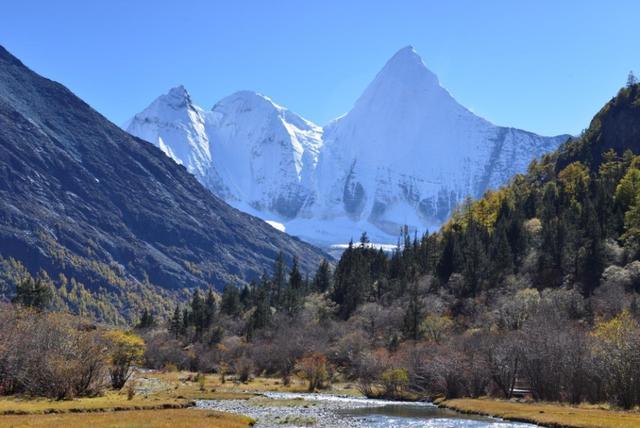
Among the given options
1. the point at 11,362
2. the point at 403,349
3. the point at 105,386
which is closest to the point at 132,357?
the point at 105,386

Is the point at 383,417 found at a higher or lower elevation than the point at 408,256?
lower

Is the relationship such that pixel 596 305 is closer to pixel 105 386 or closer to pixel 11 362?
pixel 105 386

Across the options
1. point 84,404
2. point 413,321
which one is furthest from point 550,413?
point 413,321

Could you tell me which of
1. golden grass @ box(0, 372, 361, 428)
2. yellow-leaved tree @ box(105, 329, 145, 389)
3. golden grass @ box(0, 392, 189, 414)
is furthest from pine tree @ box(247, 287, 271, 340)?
golden grass @ box(0, 392, 189, 414)

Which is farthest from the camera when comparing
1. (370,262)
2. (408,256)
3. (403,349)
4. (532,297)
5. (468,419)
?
(370,262)

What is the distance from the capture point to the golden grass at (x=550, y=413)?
52.1 m

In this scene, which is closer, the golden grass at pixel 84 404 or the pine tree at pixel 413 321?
the golden grass at pixel 84 404

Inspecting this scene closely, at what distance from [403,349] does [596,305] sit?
31.6m

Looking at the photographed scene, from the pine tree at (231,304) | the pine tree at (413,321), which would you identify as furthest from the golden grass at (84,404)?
the pine tree at (231,304)

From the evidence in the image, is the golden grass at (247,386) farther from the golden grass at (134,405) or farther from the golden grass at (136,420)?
the golden grass at (136,420)

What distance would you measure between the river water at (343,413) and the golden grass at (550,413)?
1516mm

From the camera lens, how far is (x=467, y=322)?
123m

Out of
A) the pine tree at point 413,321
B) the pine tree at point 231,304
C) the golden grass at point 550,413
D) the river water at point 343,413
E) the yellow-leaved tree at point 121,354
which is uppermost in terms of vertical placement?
the pine tree at point 231,304

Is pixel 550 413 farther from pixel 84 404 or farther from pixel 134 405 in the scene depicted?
pixel 84 404
